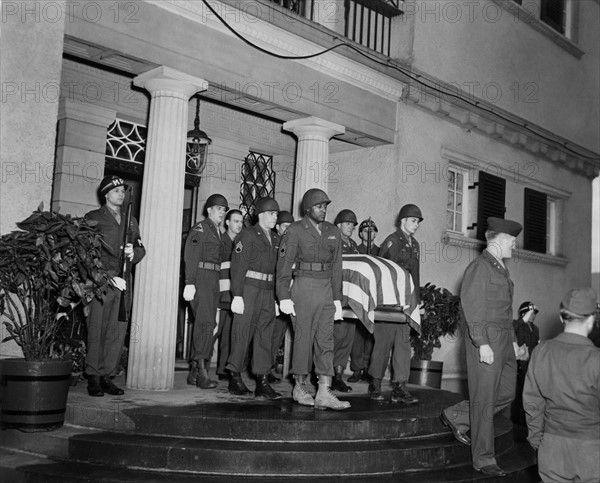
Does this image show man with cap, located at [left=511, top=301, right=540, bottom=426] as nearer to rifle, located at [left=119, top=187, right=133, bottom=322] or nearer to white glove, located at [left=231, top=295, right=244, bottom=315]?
white glove, located at [left=231, top=295, right=244, bottom=315]

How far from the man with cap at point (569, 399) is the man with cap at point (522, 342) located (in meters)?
5.92

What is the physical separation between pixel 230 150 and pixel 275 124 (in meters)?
1.02

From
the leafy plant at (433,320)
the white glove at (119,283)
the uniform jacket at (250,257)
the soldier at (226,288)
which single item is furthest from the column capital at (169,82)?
the leafy plant at (433,320)

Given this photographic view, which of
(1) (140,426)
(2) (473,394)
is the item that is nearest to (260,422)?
(1) (140,426)

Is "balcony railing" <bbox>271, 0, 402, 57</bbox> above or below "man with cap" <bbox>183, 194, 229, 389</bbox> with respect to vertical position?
above

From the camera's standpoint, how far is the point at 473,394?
19.7 ft

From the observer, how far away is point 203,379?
8195 mm

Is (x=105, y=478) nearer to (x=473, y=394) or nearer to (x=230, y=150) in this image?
(x=473, y=394)

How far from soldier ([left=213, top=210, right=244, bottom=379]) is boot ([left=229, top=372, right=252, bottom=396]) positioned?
116 centimetres

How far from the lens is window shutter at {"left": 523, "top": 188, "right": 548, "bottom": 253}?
14016mm

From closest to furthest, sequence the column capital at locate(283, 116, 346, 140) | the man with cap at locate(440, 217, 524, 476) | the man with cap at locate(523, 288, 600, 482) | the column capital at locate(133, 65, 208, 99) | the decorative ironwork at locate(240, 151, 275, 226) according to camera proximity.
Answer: the man with cap at locate(523, 288, 600, 482) < the man with cap at locate(440, 217, 524, 476) < the column capital at locate(133, 65, 208, 99) < the column capital at locate(283, 116, 346, 140) < the decorative ironwork at locate(240, 151, 275, 226)

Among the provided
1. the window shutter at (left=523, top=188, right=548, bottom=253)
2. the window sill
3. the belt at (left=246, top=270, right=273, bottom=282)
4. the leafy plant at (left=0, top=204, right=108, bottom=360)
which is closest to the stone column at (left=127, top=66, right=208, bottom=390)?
the belt at (left=246, top=270, right=273, bottom=282)

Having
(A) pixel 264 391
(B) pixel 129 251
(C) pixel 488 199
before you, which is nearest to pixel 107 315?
(B) pixel 129 251

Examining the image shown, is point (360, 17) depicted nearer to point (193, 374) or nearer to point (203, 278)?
point (203, 278)
